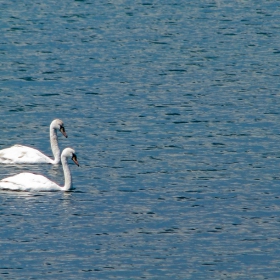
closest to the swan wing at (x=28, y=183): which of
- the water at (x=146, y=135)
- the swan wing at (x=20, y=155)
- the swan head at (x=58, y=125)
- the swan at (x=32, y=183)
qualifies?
the swan at (x=32, y=183)

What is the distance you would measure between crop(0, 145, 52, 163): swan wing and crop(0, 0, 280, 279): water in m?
0.33

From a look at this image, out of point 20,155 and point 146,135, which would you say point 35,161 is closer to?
point 20,155

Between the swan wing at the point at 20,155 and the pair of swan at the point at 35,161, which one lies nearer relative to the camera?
the pair of swan at the point at 35,161

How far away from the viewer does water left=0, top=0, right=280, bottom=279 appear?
27453mm

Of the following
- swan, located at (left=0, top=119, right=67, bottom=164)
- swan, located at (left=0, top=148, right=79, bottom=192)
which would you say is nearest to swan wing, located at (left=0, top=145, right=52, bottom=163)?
swan, located at (left=0, top=119, right=67, bottom=164)

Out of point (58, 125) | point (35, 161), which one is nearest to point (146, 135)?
point (58, 125)

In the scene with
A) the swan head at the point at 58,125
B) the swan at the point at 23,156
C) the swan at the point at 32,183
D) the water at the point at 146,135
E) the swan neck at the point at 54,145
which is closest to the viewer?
the water at the point at 146,135

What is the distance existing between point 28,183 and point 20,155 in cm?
350

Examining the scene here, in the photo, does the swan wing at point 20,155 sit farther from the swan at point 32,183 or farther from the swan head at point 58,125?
the swan at point 32,183

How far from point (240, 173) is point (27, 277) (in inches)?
404

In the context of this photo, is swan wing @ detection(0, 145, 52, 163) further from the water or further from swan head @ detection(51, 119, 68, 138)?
swan head @ detection(51, 119, 68, 138)

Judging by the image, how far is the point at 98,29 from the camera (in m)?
59.3

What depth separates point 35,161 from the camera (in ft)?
121

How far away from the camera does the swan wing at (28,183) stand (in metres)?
32.9
